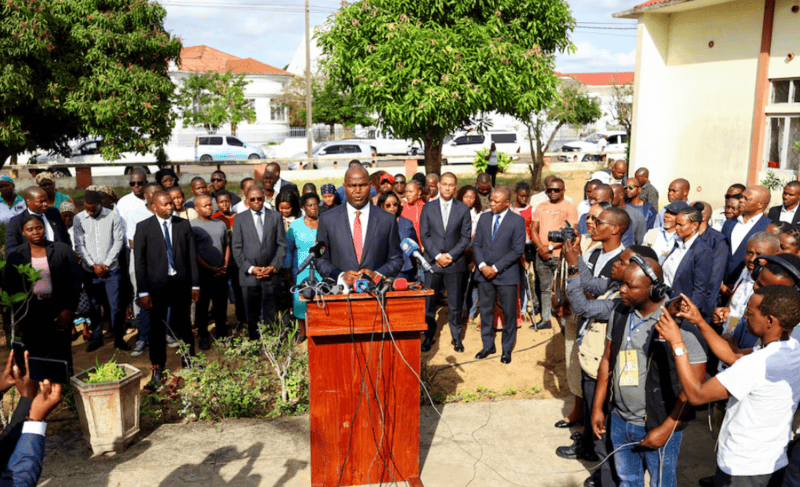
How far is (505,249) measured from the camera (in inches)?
281

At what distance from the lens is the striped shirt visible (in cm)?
730

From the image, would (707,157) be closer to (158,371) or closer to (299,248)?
(299,248)

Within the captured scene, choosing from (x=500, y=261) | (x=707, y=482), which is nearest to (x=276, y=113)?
(x=500, y=261)

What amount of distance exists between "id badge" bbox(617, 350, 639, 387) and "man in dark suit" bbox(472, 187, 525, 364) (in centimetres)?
340

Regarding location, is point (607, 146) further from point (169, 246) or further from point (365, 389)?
point (365, 389)

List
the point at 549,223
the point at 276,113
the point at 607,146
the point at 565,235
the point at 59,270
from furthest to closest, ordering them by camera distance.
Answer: the point at 276,113, the point at 607,146, the point at 549,223, the point at 59,270, the point at 565,235

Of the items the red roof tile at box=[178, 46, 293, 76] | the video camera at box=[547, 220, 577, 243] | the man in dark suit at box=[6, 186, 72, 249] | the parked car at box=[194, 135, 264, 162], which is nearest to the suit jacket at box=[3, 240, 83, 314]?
the man in dark suit at box=[6, 186, 72, 249]

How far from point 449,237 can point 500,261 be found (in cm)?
72

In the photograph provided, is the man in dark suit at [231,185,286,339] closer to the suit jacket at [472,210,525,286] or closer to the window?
the suit jacket at [472,210,525,286]

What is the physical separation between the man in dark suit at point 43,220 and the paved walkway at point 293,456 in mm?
2342

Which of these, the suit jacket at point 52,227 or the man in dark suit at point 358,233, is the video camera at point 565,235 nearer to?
the man in dark suit at point 358,233

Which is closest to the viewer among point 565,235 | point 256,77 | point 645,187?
point 565,235

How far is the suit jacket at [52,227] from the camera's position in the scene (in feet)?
21.5

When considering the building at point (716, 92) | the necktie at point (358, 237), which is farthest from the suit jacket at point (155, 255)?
the building at point (716, 92)
